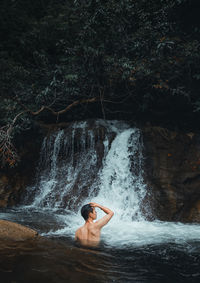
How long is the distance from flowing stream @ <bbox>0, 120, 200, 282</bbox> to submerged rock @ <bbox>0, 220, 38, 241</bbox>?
0.33 meters

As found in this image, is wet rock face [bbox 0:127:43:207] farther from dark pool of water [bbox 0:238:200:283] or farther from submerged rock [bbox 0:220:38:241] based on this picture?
dark pool of water [bbox 0:238:200:283]

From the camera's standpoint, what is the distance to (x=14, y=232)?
14.8ft

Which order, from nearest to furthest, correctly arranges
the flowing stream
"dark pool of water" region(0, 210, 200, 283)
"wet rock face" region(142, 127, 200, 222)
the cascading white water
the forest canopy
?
"dark pool of water" region(0, 210, 200, 283), the flowing stream, the cascading white water, "wet rock face" region(142, 127, 200, 222), the forest canopy

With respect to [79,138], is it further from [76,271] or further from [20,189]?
[76,271]

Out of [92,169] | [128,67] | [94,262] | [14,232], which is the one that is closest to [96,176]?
[92,169]

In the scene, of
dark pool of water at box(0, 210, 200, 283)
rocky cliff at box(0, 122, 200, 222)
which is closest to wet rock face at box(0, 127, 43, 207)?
rocky cliff at box(0, 122, 200, 222)

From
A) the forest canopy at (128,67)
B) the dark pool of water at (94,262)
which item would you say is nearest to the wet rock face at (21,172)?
the forest canopy at (128,67)

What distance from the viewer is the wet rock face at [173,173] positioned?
7535mm

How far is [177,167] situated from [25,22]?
11.5 meters

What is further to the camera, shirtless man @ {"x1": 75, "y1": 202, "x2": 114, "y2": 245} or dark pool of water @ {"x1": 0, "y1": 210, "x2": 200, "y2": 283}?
shirtless man @ {"x1": 75, "y1": 202, "x2": 114, "y2": 245}

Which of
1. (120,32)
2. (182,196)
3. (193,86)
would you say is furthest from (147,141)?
(120,32)

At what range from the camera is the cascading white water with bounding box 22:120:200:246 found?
7340mm

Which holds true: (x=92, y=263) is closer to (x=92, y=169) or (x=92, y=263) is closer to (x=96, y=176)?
(x=96, y=176)

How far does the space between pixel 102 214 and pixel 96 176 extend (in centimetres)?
148
